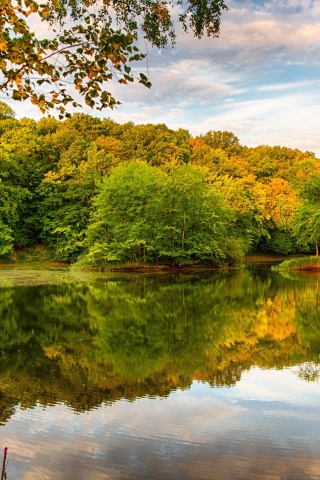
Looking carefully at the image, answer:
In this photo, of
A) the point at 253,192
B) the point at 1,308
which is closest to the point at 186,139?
the point at 253,192

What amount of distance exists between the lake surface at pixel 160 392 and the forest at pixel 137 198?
2182 cm

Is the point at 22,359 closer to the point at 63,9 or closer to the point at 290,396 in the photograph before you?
the point at 290,396

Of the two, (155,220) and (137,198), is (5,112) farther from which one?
(155,220)

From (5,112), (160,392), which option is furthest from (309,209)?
(5,112)

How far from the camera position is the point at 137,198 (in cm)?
4075

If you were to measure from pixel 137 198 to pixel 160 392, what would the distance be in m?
32.4

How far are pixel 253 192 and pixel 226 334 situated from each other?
43099 millimetres

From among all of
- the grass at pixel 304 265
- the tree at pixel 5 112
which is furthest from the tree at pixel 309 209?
the tree at pixel 5 112

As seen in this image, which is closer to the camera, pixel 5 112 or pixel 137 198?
pixel 137 198

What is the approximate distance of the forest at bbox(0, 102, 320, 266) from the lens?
40594 mm

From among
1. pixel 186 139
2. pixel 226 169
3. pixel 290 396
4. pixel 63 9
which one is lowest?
pixel 290 396

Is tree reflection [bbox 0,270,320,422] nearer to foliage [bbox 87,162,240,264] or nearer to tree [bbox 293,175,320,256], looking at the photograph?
foliage [bbox 87,162,240,264]

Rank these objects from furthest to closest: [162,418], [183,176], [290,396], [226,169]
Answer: [226,169] → [183,176] → [290,396] → [162,418]

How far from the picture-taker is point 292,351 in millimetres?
12328
